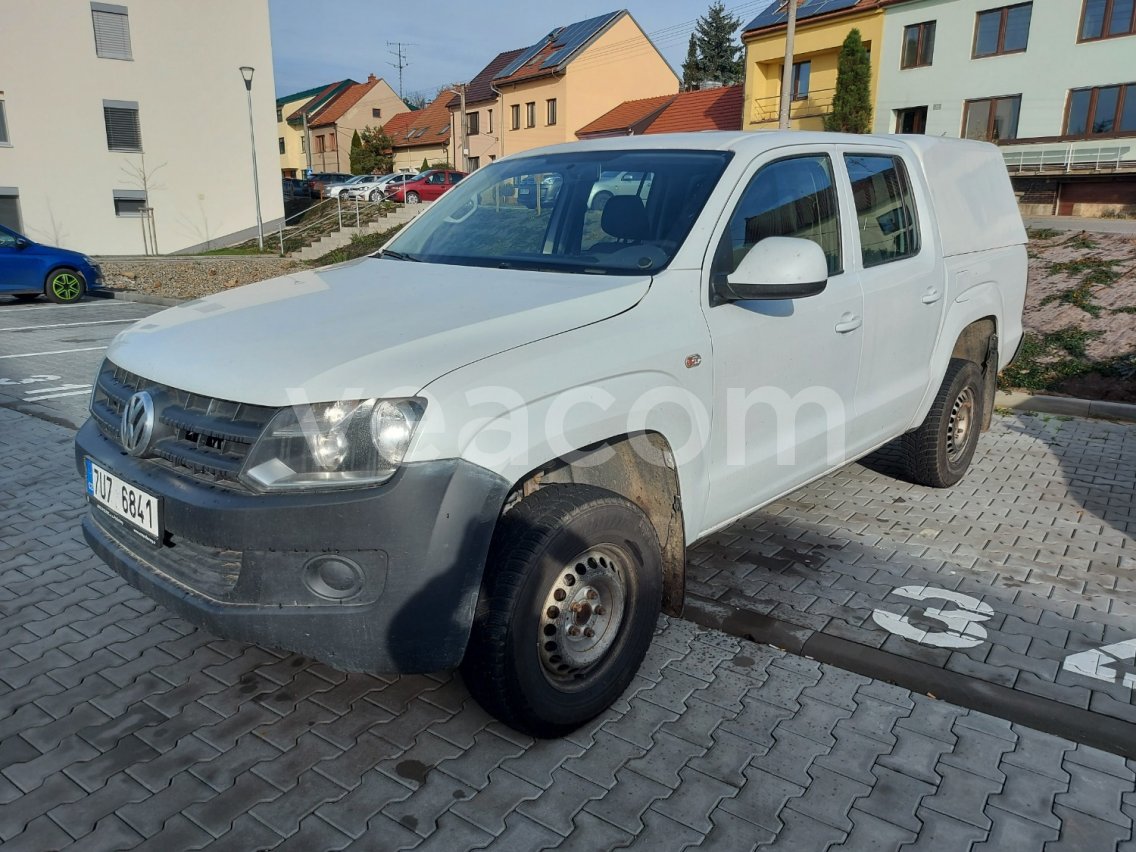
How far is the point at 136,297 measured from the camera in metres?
17.0

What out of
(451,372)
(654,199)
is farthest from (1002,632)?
(451,372)

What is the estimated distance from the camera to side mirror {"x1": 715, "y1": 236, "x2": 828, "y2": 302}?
10.0 ft

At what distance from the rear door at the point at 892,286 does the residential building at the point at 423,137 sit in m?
55.9

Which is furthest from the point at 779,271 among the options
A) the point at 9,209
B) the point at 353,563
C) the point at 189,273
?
the point at 9,209

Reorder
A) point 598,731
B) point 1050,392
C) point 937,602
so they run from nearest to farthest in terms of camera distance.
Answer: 1. point 598,731
2. point 937,602
3. point 1050,392

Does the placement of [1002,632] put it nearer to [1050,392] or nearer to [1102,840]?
[1102,840]

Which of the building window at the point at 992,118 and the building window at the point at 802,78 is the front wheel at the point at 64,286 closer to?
the building window at the point at 992,118

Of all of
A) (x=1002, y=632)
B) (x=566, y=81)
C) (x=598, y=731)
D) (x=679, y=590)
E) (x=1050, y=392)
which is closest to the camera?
(x=598, y=731)

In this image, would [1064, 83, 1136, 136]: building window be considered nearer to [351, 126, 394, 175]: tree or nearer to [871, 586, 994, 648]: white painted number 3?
[871, 586, 994, 648]: white painted number 3

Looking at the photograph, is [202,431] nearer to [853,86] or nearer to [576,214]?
[576,214]

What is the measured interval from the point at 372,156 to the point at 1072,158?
149 feet

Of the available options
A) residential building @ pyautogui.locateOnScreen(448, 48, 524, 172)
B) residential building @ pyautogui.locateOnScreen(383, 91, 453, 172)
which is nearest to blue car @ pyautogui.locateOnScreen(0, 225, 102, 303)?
residential building @ pyautogui.locateOnScreen(448, 48, 524, 172)

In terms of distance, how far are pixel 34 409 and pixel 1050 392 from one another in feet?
29.5

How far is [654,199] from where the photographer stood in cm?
345
